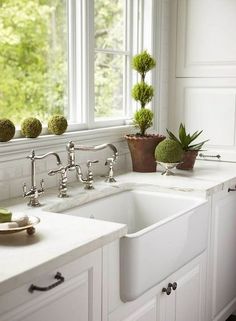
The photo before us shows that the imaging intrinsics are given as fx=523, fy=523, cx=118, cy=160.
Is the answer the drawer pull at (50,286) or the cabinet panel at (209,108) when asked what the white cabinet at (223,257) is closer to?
the cabinet panel at (209,108)

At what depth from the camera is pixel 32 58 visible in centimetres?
267

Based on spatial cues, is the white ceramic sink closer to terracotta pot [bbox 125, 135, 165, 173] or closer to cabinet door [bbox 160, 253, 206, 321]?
cabinet door [bbox 160, 253, 206, 321]

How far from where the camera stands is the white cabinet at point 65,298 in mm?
1483

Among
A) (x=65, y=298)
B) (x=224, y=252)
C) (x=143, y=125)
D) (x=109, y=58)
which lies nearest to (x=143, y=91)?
(x=143, y=125)

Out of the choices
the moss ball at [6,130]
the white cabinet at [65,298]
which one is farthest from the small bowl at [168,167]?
the white cabinet at [65,298]

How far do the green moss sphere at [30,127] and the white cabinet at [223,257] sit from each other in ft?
3.25

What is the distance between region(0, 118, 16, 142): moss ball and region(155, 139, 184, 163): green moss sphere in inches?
37.8

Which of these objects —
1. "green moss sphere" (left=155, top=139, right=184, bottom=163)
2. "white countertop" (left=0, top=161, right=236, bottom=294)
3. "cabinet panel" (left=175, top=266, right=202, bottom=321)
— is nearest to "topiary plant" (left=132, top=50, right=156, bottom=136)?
"green moss sphere" (left=155, top=139, right=184, bottom=163)

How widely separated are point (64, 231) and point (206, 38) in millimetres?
2023

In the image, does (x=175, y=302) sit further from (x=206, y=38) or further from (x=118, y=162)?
(x=206, y=38)

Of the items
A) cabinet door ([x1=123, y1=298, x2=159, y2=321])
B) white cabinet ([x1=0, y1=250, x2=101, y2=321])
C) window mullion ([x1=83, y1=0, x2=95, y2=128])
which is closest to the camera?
white cabinet ([x1=0, y1=250, x2=101, y2=321])

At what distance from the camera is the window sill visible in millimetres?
2389

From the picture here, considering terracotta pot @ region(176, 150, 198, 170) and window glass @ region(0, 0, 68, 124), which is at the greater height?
window glass @ region(0, 0, 68, 124)

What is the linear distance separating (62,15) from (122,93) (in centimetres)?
75
